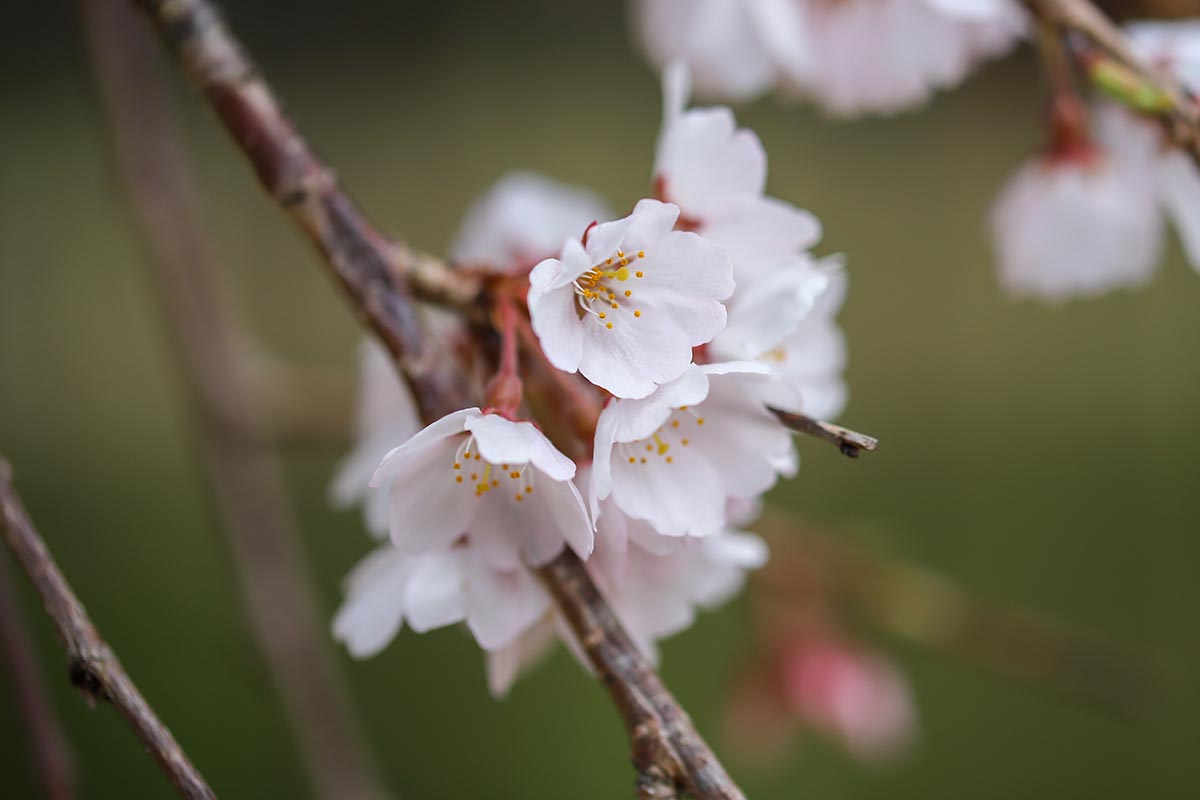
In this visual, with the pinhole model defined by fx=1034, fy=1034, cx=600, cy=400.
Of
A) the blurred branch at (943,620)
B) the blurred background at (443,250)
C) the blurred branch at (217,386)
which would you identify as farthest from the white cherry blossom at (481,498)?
the blurred background at (443,250)

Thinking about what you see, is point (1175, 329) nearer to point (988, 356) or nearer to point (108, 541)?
point (988, 356)

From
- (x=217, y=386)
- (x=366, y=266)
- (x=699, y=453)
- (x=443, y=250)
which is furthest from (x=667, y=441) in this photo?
(x=443, y=250)

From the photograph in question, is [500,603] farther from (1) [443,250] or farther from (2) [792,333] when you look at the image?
(1) [443,250]

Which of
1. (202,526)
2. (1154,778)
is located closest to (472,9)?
(202,526)

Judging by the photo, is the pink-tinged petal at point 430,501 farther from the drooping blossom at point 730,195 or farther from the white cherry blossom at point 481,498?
the drooping blossom at point 730,195

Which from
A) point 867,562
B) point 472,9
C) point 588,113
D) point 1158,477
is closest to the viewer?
point 867,562
